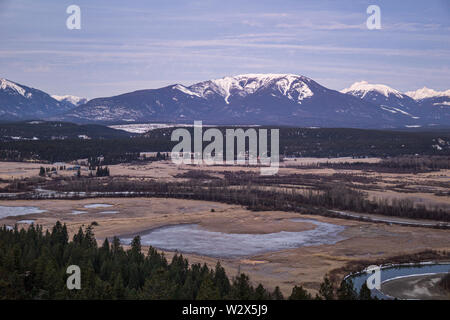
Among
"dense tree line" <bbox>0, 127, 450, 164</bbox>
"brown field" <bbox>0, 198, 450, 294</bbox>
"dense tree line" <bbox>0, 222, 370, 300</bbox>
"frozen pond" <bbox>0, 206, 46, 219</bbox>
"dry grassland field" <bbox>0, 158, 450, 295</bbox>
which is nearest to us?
"dense tree line" <bbox>0, 222, 370, 300</bbox>

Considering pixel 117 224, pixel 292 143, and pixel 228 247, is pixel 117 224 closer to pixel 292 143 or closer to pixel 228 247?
pixel 228 247

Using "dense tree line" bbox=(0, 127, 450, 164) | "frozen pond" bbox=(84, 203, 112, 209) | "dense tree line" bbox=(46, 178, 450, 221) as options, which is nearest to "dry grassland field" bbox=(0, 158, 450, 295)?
"frozen pond" bbox=(84, 203, 112, 209)

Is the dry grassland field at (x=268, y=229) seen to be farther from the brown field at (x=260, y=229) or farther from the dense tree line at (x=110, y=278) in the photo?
the dense tree line at (x=110, y=278)

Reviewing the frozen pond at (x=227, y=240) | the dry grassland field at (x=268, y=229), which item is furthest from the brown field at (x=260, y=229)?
the frozen pond at (x=227, y=240)

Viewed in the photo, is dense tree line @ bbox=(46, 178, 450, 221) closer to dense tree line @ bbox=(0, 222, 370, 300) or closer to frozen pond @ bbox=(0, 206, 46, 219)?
frozen pond @ bbox=(0, 206, 46, 219)

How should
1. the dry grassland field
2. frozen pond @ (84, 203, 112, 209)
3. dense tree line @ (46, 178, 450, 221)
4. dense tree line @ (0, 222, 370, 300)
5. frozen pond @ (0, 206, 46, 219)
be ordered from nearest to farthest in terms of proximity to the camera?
dense tree line @ (0, 222, 370, 300) < the dry grassland field < frozen pond @ (0, 206, 46, 219) < dense tree line @ (46, 178, 450, 221) < frozen pond @ (84, 203, 112, 209)
